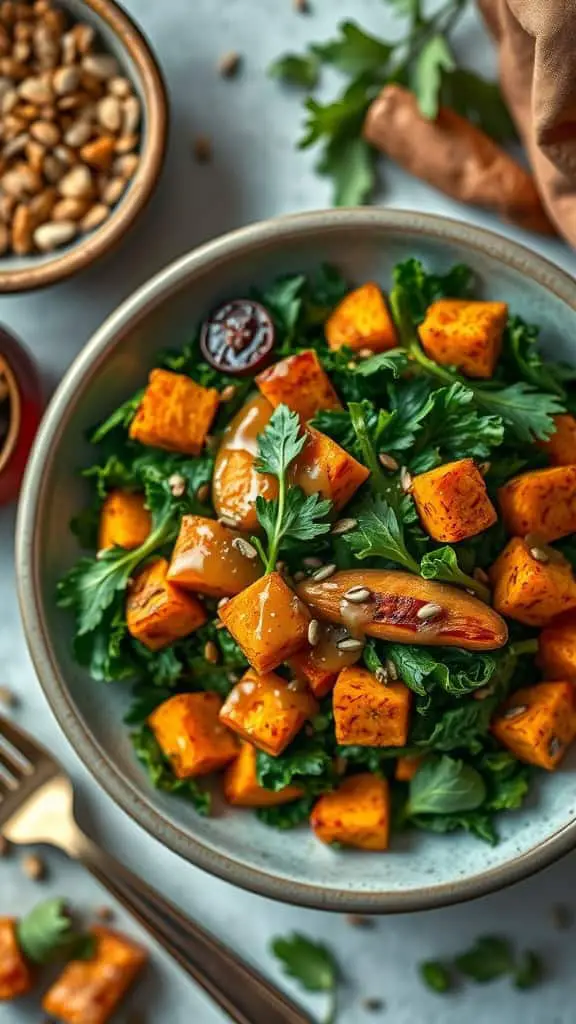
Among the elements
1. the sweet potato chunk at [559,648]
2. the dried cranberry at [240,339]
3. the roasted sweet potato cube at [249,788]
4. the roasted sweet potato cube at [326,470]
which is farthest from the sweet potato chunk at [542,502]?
the roasted sweet potato cube at [249,788]

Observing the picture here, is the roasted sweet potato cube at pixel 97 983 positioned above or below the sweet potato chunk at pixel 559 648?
below

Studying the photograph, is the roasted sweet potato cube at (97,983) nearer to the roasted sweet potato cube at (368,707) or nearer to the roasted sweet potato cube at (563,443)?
the roasted sweet potato cube at (368,707)

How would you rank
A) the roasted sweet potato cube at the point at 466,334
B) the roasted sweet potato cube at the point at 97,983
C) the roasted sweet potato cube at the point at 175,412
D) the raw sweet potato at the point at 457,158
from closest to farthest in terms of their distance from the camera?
the roasted sweet potato cube at the point at 466,334
the roasted sweet potato cube at the point at 175,412
the raw sweet potato at the point at 457,158
the roasted sweet potato cube at the point at 97,983

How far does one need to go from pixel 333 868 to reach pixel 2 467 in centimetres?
128

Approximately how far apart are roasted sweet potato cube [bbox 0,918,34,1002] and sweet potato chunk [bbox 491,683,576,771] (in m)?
1.48

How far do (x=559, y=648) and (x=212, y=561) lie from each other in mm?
786

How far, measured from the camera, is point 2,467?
293 centimetres

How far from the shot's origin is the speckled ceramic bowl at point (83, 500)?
260cm

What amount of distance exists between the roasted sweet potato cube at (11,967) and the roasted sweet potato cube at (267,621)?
129cm

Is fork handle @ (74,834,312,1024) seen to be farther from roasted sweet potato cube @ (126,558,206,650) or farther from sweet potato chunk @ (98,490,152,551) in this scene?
sweet potato chunk @ (98,490,152,551)

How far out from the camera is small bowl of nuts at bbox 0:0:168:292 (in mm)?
3012

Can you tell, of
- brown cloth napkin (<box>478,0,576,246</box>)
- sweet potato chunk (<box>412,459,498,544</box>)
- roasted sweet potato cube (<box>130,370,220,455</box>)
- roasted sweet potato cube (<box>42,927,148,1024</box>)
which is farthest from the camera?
roasted sweet potato cube (<box>42,927,148,1024</box>)

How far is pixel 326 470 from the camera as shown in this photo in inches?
95.3

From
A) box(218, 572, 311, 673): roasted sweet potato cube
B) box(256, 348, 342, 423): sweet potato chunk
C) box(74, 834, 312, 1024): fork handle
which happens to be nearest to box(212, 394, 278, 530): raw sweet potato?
box(256, 348, 342, 423): sweet potato chunk
